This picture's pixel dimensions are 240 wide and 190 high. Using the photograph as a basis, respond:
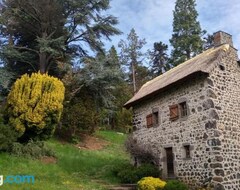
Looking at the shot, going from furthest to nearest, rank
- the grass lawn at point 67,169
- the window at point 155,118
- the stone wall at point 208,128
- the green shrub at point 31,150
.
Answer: the window at point 155,118
the green shrub at point 31,150
the stone wall at point 208,128
the grass lawn at point 67,169

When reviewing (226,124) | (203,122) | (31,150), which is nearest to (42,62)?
(31,150)

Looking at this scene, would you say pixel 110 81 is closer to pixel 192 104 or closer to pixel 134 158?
pixel 134 158

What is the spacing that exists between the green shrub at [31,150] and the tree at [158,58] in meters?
25.6

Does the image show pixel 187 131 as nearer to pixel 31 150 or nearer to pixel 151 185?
pixel 151 185

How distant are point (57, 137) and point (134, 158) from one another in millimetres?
7183

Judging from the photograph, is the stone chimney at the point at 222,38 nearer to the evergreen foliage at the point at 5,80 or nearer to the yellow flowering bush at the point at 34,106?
the yellow flowering bush at the point at 34,106

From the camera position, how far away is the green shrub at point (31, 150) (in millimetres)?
15378

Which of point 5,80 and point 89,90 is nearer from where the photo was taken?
point 5,80

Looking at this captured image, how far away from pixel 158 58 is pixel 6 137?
28786 mm

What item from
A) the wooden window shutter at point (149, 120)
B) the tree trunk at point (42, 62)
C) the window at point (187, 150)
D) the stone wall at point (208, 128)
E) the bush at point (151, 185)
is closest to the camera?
the bush at point (151, 185)

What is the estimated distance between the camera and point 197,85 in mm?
13625

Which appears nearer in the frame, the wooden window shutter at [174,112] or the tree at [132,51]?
the wooden window shutter at [174,112]

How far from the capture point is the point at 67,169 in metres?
15.8

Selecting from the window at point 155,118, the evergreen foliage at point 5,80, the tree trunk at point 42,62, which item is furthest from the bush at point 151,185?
the tree trunk at point 42,62
